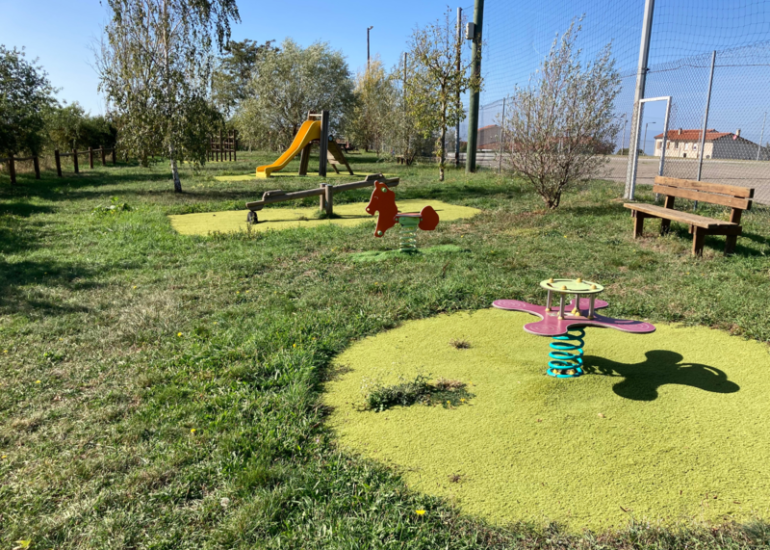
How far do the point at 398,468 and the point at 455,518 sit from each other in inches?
16.6

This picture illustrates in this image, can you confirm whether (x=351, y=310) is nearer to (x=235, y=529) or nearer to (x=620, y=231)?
(x=235, y=529)

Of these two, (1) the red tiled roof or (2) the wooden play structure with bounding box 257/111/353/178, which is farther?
(2) the wooden play structure with bounding box 257/111/353/178

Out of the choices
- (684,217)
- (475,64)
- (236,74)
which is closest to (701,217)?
(684,217)

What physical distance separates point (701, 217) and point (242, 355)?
5.80 m

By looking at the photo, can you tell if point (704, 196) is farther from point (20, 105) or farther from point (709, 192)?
point (20, 105)

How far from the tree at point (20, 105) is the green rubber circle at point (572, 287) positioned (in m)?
17.0

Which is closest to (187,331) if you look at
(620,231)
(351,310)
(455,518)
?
(351,310)

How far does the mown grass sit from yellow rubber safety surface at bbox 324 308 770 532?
0.45 ft

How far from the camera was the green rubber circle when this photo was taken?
3301mm

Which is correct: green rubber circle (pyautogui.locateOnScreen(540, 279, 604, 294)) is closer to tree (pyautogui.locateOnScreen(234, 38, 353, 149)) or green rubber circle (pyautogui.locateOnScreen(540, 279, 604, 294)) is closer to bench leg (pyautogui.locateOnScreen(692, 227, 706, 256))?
bench leg (pyautogui.locateOnScreen(692, 227, 706, 256))

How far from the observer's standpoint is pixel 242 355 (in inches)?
149

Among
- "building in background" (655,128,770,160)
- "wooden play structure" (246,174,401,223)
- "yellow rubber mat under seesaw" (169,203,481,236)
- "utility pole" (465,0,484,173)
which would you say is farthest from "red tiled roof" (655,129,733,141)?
"utility pole" (465,0,484,173)

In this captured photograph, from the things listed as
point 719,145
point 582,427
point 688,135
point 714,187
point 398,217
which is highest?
point 688,135

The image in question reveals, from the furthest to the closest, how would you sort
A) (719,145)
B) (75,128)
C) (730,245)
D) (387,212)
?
(75,128) → (719,145) → (387,212) → (730,245)
